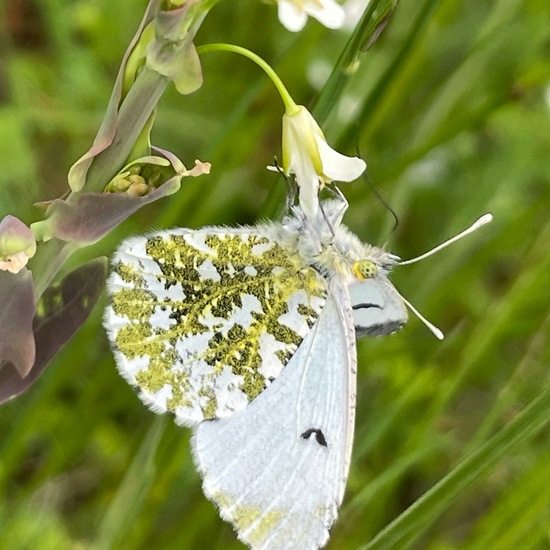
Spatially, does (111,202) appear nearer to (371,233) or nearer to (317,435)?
(317,435)

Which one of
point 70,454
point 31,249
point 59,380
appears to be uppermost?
point 31,249

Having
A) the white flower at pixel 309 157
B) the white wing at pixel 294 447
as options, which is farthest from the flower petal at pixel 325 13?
the white wing at pixel 294 447

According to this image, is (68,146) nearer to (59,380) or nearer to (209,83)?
(209,83)

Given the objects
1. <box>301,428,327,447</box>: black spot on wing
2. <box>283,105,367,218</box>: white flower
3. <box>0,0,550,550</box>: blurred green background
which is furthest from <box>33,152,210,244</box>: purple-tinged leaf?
<box>301,428,327,447</box>: black spot on wing

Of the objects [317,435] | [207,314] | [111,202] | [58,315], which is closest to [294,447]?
[317,435]

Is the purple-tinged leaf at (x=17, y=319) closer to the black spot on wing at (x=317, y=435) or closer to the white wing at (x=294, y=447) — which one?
the white wing at (x=294, y=447)

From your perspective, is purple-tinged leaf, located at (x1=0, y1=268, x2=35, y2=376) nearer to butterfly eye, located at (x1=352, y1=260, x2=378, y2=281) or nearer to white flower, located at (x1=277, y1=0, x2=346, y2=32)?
white flower, located at (x1=277, y1=0, x2=346, y2=32)

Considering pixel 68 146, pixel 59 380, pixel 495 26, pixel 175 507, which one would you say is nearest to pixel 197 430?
pixel 59 380
